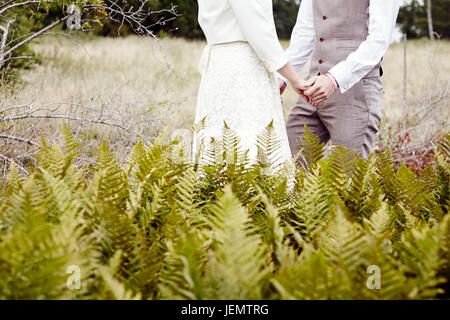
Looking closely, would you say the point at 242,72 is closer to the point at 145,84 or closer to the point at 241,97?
the point at 241,97

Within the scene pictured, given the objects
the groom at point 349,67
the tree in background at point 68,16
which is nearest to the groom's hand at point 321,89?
the groom at point 349,67

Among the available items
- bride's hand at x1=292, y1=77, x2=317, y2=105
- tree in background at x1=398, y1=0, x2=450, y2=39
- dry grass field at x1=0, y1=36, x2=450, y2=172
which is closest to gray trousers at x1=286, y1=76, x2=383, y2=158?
bride's hand at x1=292, y1=77, x2=317, y2=105

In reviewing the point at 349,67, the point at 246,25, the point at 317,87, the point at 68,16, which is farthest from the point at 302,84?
the point at 68,16

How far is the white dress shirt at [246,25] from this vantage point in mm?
2082

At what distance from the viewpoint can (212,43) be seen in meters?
2.35

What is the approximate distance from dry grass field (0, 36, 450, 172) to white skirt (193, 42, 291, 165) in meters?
2.07

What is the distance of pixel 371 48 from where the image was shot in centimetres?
247

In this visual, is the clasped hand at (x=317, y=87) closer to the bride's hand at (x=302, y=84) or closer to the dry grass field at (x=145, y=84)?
the bride's hand at (x=302, y=84)

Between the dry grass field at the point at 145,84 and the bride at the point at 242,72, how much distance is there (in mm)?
2086

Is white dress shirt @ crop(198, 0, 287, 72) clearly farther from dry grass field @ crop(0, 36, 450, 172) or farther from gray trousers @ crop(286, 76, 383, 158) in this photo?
dry grass field @ crop(0, 36, 450, 172)

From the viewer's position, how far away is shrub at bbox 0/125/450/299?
681mm

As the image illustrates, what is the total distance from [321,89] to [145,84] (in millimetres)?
5277

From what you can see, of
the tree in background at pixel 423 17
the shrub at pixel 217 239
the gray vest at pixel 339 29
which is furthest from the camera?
the tree in background at pixel 423 17

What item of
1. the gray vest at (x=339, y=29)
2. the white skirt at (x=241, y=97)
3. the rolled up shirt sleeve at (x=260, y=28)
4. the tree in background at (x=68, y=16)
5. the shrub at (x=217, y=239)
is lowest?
the shrub at (x=217, y=239)
